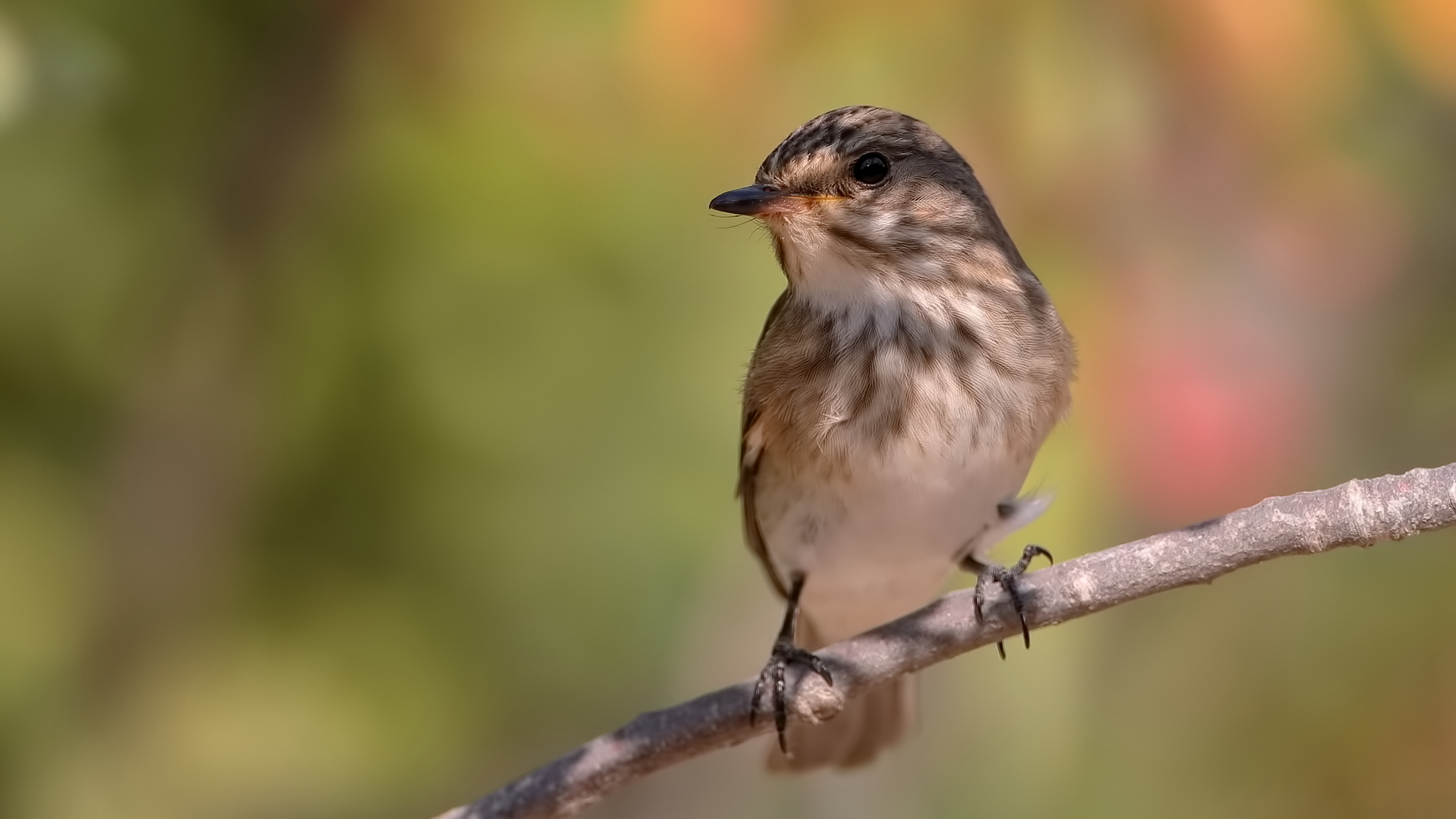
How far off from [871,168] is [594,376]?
1023 millimetres

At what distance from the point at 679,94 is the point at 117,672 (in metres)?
2.03

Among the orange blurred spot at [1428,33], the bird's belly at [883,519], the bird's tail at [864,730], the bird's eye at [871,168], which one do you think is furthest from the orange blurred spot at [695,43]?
the bird's tail at [864,730]

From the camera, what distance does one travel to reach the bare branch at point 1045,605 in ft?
8.71

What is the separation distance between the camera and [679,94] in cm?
368

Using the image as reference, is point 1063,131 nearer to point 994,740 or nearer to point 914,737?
point 994,740

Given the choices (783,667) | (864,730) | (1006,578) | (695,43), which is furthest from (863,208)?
(864,730)

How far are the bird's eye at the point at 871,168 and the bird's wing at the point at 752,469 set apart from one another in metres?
0.35

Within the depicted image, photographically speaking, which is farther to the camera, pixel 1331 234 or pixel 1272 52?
pixel 1331 234

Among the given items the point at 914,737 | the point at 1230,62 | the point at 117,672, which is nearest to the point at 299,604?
the point at 117,672

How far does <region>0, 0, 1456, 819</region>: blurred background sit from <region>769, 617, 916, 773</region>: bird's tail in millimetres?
153

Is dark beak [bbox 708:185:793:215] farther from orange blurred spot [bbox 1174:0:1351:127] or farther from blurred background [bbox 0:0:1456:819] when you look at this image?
orange blurred spot [bbox 1174:0:1351:127]

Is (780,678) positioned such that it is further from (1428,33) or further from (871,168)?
(1428,33)

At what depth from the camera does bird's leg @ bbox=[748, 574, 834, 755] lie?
3.13m

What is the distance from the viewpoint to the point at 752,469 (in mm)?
3908
